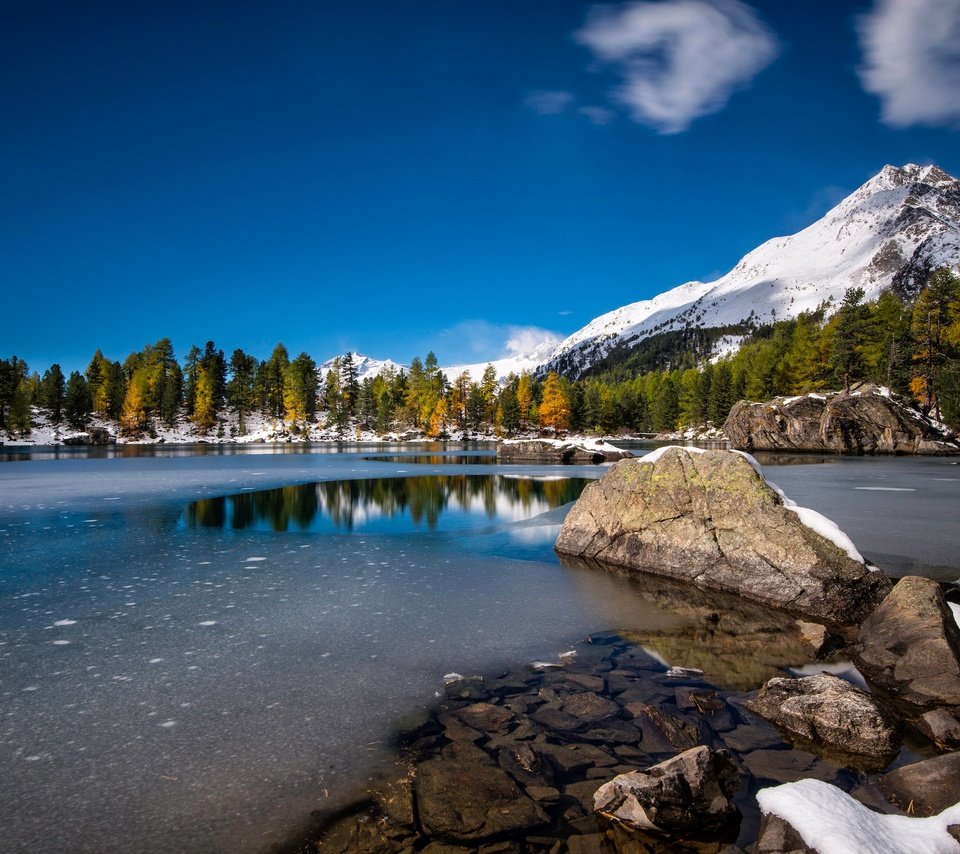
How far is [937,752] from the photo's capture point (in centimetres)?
538

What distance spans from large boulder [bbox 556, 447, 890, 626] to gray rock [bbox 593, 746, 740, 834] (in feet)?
21.2

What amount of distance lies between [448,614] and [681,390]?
Result: 128 meters

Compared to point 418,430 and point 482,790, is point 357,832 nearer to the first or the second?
point 482,790

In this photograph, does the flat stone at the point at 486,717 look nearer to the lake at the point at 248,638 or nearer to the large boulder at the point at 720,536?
the lake at the point at 248,638

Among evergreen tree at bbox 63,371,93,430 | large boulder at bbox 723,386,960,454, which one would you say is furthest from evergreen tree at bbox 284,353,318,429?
A: large boulder at bbox 723,386,960,454

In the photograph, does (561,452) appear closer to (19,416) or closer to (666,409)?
(666,409)

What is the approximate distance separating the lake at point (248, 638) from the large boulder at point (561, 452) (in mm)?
29072

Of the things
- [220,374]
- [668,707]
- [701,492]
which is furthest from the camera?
[220,374]

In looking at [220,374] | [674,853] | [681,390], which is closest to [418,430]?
[220,374]

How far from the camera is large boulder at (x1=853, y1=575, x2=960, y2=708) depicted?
254 inches

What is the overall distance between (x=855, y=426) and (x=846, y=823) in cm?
6424

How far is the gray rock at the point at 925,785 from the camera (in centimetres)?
430

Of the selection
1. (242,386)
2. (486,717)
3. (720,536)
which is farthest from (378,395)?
(486,717)

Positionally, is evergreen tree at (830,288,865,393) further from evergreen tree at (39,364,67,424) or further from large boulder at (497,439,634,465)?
evergreen tree at (39,364,67,424)
